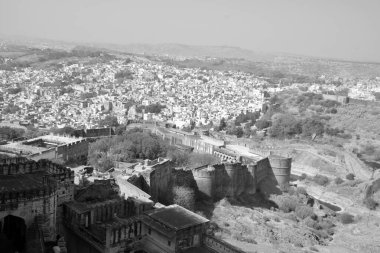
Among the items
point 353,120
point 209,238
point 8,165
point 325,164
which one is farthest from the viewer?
point 353,120

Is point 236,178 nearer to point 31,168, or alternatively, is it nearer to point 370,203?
point 370,203

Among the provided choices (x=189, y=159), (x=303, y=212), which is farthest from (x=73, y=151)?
(x=303, y=212)

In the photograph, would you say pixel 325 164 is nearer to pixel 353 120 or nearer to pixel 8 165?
pixel 353 120

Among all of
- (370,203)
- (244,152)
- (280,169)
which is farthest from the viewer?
(244,152)

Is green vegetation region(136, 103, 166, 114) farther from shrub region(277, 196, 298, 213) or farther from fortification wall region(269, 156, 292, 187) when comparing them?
shrub region(277, 196, 298, 213)

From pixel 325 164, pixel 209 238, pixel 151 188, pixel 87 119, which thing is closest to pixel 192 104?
pixel 87 119

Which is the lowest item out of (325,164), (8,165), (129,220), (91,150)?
(325,164)

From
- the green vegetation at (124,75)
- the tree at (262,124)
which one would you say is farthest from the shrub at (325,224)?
the green vegetation at (124,75)
